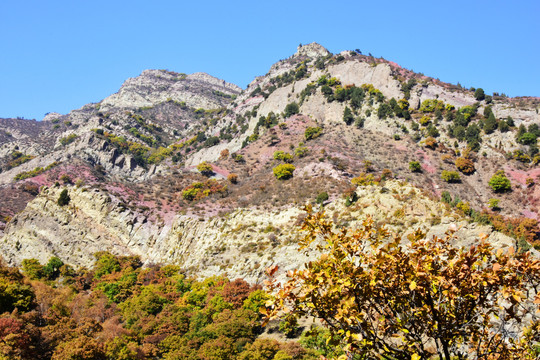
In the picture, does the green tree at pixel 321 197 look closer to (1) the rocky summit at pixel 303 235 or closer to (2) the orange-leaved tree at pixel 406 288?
(1) the rocky summit at pixel 303 235

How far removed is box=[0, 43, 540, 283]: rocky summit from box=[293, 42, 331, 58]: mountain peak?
38.2 m

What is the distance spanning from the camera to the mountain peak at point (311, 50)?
127 meters

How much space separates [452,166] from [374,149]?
12.4m

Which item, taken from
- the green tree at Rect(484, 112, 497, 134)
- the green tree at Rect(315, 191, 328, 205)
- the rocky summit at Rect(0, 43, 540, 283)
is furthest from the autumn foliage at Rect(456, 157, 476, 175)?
the green tree at Rect(315, 191, 328, 205)

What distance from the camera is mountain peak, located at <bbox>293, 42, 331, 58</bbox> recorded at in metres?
127

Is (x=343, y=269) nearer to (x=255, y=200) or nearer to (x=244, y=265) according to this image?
(x=244, y=265)

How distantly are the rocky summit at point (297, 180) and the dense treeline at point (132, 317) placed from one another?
3.80 meters

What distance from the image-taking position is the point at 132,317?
1054 inches

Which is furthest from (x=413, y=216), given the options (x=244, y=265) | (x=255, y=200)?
(x=255, y=200)

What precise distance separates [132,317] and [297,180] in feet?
85.9

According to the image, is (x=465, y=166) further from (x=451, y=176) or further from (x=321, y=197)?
(x=321, y=197)

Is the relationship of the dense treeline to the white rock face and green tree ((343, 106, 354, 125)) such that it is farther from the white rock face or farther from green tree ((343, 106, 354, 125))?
green tree ((343, 106, 354, 125))

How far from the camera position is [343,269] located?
471cm

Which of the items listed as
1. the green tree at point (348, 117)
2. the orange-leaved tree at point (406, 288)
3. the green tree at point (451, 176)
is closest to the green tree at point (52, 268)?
the orange-leaved tree at point (406, 288)
